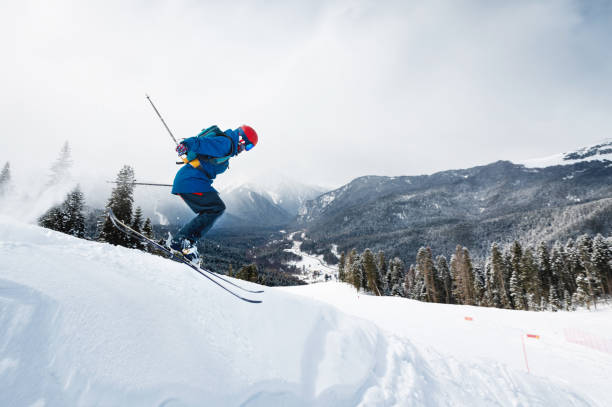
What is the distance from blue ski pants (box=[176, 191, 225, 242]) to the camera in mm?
5707

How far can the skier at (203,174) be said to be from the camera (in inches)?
Result: 213

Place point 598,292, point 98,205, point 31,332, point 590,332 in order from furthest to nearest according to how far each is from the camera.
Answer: point 98,205 → point 598,292 → point 590,332 → point 31,332

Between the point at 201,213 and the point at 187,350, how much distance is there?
2971 millimetres

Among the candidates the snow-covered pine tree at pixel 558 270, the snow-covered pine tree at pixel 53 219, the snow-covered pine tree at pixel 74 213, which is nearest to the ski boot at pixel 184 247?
the snow-covered pine tree at pixel 53 219

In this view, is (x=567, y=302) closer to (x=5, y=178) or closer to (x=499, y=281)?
(x=499, y=281)

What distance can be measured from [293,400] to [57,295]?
3.37m

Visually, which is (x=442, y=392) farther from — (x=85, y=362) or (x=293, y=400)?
(x=85, y=362)

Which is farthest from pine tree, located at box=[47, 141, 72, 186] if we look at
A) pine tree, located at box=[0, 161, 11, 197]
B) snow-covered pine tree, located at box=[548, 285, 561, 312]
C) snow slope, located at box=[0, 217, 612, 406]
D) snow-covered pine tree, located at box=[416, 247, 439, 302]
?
snow-covered pine tree, located at box=[548, 285, 561, 312]

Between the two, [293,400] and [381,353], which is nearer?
[293,400]

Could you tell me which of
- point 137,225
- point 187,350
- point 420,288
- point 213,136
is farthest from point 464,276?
point 187,350

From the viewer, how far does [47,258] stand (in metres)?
4.23

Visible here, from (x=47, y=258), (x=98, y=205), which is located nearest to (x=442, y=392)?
(x=47, y=258)

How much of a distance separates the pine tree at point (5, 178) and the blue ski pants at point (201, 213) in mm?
45577

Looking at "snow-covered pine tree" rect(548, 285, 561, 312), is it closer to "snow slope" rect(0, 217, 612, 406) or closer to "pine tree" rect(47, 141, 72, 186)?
"snow slope" rect(0, 217, 612, 406)
